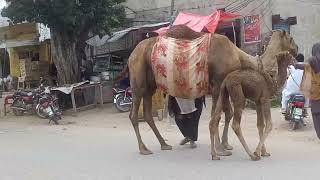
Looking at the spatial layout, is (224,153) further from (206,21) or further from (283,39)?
(206,21)

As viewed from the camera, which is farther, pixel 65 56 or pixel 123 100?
pixel 65 56

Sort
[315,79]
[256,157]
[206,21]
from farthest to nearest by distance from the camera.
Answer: [206,21]
[315,79]
[256,157]

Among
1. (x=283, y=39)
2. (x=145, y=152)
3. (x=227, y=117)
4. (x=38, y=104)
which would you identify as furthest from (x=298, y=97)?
(x=38, y=104)

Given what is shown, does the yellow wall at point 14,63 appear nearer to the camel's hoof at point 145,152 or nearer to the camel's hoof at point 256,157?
the camel's hoof at point 145,152

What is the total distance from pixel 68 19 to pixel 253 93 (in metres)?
9.33

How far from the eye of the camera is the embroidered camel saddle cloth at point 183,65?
7.81 metres

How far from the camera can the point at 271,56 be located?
7.80 meters

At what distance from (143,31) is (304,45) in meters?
5.82

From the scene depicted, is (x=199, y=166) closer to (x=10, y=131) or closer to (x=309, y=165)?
(x=309, y=165)

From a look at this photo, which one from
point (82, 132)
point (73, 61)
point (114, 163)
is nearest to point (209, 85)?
point (114, 163)

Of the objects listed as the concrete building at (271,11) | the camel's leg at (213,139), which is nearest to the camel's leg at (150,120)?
the camel's leg at (213,139)

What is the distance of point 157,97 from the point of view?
579 inches

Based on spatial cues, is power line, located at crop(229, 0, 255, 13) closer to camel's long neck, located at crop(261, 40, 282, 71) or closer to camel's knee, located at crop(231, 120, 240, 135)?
camel's long neck, located at crop(261, 40, 282, 71)

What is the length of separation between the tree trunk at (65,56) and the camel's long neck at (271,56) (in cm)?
1061
